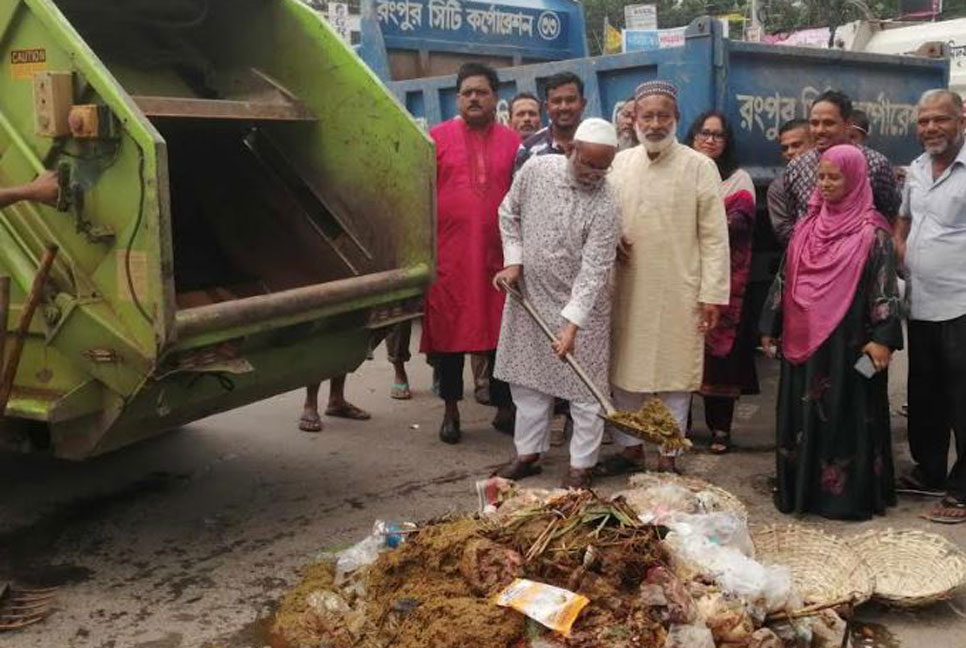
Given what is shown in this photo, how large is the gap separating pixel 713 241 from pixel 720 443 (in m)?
1.12

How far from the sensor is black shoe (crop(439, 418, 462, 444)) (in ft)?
16.1

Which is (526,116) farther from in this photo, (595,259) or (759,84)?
(595,259)

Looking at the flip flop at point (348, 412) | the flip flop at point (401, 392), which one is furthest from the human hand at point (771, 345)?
the flip flop at point (401, 392)

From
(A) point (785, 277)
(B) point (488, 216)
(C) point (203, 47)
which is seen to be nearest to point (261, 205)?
(C) point (203, 47)

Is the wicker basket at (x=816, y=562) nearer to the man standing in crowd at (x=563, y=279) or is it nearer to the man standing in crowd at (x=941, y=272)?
the man standing in crowd at (x=941, y=272)

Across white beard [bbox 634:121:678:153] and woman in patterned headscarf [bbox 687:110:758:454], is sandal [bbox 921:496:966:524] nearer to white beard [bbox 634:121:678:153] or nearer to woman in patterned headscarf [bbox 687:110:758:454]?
woman in patterned headscarf [bbox 687:110:758:454]

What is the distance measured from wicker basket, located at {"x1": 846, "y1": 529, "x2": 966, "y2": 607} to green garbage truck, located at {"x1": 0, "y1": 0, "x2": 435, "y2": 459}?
1851 millimetres

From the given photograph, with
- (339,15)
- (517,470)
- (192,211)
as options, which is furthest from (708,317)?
(339,15)

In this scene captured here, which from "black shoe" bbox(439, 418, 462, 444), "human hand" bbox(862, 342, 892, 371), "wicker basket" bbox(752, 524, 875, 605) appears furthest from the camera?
"black shoe" bbox(439, 418, 462, 444)

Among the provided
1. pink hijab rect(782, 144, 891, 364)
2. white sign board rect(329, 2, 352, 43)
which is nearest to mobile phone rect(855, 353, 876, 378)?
pink hijab rect(782, 144, 891, 364)

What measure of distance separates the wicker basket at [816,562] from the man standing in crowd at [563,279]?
90 centimetres

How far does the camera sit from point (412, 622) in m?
2.79

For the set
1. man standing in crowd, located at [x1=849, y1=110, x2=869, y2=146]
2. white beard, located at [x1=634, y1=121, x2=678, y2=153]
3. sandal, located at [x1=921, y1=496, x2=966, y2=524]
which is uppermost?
white beard, located at [x1=634, y1=121, x2=678, y2=153]

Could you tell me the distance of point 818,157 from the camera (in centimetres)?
425
